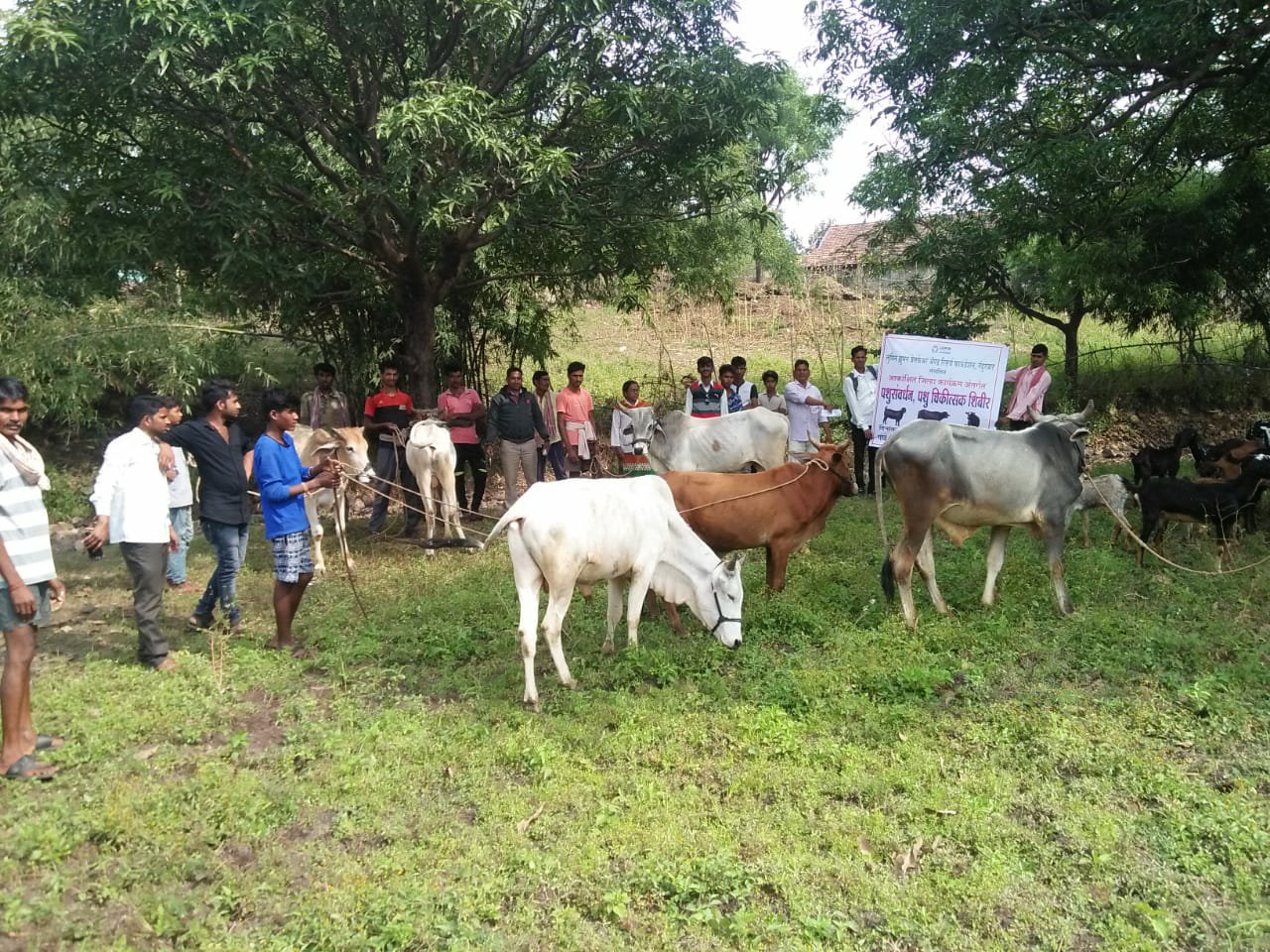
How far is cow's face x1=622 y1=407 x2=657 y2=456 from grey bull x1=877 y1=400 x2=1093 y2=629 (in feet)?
11.3

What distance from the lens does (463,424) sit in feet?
33.4

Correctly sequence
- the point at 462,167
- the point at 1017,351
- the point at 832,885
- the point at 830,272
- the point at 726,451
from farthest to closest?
the point at 830,272 < the point at 1017,351 < the point at 726,451 < the point at 462,167 < the point at 832,885

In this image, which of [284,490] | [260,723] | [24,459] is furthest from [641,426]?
[24,459]

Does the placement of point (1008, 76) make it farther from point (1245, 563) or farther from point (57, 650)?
point (57, 650)

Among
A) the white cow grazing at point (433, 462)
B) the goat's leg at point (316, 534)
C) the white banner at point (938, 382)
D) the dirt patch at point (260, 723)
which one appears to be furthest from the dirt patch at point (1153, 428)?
the dirt patch at point (260, 723)

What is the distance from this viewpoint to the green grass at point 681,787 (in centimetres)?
347

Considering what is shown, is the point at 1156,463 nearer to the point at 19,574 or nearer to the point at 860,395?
the point at 860,395

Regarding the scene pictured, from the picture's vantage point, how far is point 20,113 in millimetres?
7750

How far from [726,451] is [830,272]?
50.6 feet

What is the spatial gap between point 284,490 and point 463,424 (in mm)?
4254

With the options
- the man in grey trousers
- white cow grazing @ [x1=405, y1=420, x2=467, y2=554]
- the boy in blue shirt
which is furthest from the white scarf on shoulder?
the man in grey trousers

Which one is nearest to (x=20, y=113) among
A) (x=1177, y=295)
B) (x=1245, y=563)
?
(x=1245, y=563)

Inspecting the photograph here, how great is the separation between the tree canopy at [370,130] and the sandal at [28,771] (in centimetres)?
471

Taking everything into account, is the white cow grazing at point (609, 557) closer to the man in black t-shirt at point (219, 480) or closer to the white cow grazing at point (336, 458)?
the man in black t-shirt at point (219, 480)
